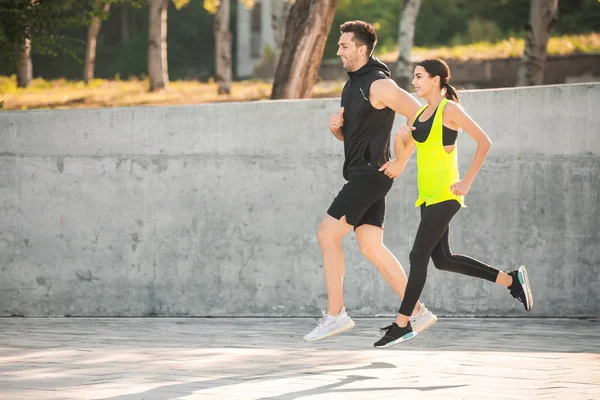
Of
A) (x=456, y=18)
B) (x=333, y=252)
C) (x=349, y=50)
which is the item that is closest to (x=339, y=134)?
(x=349, y=50)

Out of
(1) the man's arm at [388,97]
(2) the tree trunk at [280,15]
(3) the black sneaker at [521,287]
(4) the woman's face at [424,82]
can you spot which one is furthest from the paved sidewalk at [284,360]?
(2) the tree trunk at [280,15]

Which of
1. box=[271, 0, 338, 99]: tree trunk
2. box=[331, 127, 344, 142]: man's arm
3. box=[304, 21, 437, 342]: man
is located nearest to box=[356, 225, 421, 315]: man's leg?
box=[304, 21, 437, 342]: man

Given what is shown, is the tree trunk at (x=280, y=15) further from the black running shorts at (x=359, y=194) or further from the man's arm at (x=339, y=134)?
the black running shorts at (x=359, y=194)

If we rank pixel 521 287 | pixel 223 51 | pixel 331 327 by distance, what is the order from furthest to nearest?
1. pixel 223 51
2. pixel 521 287
3. pixel 331 327

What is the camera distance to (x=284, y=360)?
21.0ft

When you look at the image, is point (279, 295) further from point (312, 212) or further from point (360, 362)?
point (360, 362)

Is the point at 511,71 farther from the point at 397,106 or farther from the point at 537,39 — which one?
the point at 397,106

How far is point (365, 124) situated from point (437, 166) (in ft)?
1.86

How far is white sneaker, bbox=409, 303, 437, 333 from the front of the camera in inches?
276

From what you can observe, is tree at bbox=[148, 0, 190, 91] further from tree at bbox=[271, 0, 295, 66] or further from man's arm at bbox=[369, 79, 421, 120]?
man's arm at bbox=[369, 79, 421, 120]

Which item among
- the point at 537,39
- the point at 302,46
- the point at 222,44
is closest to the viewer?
the point at 302,46

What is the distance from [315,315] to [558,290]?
7.03ft

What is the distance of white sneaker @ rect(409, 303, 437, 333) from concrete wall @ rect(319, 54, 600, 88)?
1836cm

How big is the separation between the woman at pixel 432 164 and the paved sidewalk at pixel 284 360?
0.44m
